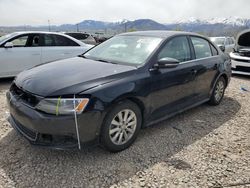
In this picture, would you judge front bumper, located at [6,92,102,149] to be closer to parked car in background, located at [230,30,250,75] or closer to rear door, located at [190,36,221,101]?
rear door, located at [190,36,221,101]

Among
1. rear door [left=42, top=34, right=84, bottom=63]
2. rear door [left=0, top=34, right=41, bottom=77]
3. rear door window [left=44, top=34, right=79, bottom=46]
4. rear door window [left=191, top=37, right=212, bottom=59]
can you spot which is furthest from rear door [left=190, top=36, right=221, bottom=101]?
rear door [left=0, top=34, right=41, bottom=77]

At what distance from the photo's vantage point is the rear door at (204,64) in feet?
14.4

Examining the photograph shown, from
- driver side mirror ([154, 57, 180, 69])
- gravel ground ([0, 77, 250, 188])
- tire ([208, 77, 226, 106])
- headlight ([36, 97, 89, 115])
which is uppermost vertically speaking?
driver side mirror ([154, 57, 180, 69])

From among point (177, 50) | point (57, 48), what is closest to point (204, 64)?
point (177, 50)

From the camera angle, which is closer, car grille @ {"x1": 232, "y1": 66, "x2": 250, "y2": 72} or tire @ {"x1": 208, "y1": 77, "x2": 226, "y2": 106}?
tire @ {"x1": 208, "y1": 77, "x2": 226, "y2": 106}

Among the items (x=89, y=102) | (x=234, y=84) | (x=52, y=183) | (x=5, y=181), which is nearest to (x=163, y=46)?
(x=89, y=102)

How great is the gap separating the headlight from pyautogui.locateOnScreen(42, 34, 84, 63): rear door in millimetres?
4617

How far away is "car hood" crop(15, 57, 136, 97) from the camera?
110 inches

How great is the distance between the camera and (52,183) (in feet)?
8.55

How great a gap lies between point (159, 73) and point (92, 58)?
1138mm

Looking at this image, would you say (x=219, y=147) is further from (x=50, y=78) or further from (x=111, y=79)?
(x=50, y=78)

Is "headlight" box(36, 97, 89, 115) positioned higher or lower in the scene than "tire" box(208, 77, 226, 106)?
higher

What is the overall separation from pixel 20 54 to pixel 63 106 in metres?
4.58

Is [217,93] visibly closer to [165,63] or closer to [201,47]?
[201,47]
